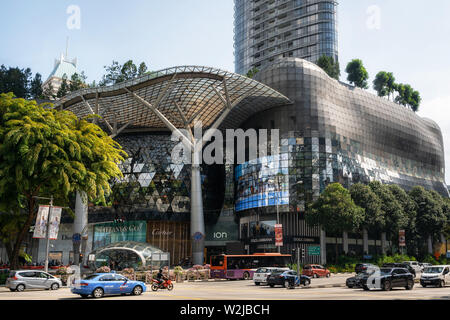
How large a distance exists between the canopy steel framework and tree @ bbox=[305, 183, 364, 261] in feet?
57.9

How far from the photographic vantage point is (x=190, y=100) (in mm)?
71438

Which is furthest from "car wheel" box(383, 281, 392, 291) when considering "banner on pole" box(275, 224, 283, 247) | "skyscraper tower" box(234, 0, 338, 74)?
"skyscraper tower" box(234, 0, 338, 74)

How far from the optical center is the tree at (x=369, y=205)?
61.7 meters

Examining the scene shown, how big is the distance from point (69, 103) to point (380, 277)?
55927mm

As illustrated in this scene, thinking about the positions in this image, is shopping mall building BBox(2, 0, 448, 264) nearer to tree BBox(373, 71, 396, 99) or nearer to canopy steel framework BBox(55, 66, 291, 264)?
canopy steel framework BBox(55, 66, 291, 264)

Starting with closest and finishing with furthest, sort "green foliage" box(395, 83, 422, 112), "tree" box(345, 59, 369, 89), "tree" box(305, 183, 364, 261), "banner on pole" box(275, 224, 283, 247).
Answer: "banner on pole" box(275, 224, 283, 247) → "tree" box(305, 183, 364, 261) → "tree" box(345, 59, 369, 89) → "green foliage" box(395, 83, 422, 112)

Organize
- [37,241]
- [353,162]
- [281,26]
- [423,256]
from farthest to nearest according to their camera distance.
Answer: [281,26], [37,241], [423,256], [353,162]

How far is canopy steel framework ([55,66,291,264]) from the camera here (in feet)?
202

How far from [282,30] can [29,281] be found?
128666 millimetres

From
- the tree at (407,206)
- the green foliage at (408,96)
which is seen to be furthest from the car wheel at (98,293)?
the green foliage at (408,96)

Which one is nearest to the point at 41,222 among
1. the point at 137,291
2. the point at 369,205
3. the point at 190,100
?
the point at 137,291

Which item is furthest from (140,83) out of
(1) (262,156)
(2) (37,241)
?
(2) (37,241)
